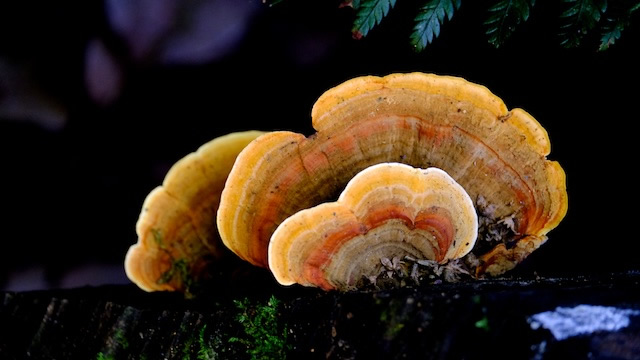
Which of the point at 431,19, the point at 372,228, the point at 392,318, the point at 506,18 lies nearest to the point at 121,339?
the point at 372,228

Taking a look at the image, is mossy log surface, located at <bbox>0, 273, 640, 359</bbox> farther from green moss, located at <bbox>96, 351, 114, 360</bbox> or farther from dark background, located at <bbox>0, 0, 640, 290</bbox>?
dark background, located at <bbox>0, 0, 640, 290</bbox>

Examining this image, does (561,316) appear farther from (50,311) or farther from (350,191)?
(50,311)

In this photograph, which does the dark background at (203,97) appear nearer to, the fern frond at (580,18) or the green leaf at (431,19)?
the fern frond at (580,18)

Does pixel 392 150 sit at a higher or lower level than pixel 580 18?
lower

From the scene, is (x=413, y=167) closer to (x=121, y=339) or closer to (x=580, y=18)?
(x=580, y=18)

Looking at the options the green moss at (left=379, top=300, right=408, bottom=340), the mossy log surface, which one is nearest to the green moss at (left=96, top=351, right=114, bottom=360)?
the mossy log surface
